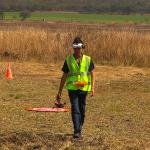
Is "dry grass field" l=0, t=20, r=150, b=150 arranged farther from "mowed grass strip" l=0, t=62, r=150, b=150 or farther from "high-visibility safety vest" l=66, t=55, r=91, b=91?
"high-visibility safety vest" l=66, t=55, r=91, b=91

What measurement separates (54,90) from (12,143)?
22.8 ft

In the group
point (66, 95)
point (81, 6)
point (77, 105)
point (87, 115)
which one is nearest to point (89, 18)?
point (81, 6)

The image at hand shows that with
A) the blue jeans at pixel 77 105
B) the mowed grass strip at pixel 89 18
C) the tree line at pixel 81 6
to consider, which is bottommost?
the tree line at pixel 81 6

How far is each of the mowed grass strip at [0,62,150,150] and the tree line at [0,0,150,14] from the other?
301 ft

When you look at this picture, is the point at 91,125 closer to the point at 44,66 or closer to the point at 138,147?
the point at 138,147

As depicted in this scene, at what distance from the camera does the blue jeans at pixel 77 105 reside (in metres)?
9.22

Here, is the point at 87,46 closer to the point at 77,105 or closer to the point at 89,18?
the point at 77,105

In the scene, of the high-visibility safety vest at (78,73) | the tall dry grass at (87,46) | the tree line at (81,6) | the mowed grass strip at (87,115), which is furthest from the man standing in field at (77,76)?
the tree line at (81,6)

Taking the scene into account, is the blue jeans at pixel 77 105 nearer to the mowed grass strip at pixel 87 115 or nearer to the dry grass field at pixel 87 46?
the mowed grass strip at pixel 87 115

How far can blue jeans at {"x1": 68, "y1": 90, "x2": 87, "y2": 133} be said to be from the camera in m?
9.22

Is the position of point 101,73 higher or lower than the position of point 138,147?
lower

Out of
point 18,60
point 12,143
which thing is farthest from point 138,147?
point 18,60

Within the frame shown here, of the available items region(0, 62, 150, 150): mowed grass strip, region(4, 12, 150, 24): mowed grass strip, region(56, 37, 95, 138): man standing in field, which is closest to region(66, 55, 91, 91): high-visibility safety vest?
region(56, 37, 95, 138): man standing in field

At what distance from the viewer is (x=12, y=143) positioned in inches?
357
